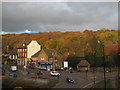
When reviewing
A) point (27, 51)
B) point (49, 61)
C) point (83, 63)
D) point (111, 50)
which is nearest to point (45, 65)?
point (49, 61)

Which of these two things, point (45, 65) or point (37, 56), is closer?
point (45, 65)

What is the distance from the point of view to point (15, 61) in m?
58.3

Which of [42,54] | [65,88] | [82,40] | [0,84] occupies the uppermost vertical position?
[82,40]

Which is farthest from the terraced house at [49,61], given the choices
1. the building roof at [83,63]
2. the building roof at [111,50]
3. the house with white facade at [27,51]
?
the building roof at [111,50]

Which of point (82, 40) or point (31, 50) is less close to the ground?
point (82, 40)

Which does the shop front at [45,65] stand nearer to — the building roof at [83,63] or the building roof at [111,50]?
the building roof at [83,63]

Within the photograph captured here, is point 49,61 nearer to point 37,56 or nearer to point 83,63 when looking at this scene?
point 37,56

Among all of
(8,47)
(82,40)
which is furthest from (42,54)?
(8,47)

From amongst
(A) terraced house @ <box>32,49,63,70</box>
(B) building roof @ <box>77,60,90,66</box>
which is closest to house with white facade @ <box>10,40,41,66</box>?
(A) terraced house @ <box>32,49,63,70</box>

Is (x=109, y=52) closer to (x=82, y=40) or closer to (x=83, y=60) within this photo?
(x=83, y=60)

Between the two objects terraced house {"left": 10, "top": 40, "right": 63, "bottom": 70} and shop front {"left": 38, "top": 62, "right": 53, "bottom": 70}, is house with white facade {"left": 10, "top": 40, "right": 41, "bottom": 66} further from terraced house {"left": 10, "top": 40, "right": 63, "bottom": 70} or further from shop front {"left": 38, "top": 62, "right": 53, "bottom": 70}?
shop front {"left": 38, "top": 62, "right": 53, "bottom": 70}

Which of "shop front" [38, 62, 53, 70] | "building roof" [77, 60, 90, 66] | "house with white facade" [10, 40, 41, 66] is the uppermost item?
"house with white facade" [10, 40, 41, 66]

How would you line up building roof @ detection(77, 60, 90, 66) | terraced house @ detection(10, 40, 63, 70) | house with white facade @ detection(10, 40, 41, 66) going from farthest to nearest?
house with white facade @ detection(10, 40, 41, 66) → terraced house @ detection(10, 40, 63, 70) → building roof @ detection(77, 60, 90, 66)

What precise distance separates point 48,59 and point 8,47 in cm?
5108
